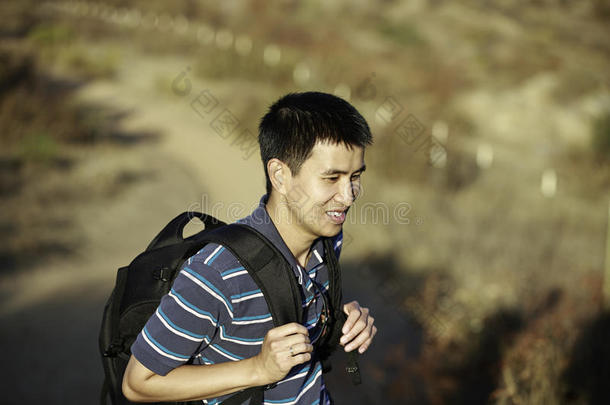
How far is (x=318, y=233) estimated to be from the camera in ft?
6.50

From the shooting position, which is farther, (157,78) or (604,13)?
(604,13)

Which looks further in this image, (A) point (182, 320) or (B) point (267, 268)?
(B) point (267, 268)

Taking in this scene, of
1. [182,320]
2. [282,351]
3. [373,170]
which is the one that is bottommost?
[373,170]

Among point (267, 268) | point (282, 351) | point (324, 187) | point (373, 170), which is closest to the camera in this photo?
point (282, 351)

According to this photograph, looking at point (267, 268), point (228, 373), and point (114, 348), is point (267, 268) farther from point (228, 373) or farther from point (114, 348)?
point (114, 348)

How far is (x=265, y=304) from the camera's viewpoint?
5.68 feet

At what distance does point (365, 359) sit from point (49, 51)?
34.0ft

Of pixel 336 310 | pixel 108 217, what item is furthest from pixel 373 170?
pixel 336 310

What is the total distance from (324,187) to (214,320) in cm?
59

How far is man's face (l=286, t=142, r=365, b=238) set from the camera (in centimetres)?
192

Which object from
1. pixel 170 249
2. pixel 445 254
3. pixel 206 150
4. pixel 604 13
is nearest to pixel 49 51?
pixel 206 150

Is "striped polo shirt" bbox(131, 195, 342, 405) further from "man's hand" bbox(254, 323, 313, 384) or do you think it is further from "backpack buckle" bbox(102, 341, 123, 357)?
"backpack buckle" bbox(102, 341, 123, 357)

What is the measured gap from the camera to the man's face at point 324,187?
192 centimetres

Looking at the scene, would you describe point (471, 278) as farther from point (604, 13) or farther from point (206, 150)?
point (604, 13)
